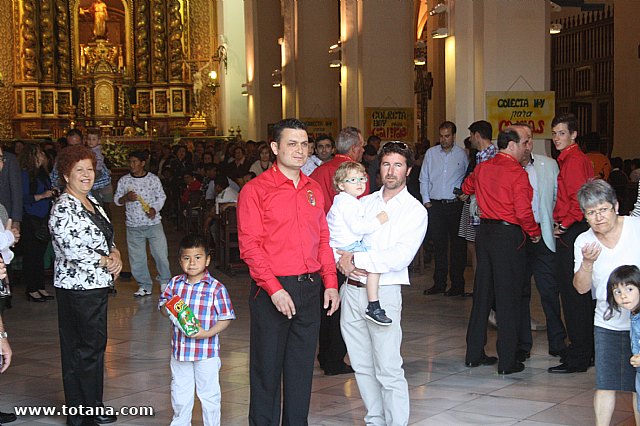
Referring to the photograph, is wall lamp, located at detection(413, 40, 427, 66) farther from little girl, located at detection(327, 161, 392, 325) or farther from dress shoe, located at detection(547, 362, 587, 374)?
little girl, located at detection(327, 161, 392, 325)

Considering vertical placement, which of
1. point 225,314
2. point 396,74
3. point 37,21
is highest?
point 37,21

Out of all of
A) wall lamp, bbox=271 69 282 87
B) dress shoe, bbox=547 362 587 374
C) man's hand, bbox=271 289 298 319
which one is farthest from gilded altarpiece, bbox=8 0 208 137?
man's hand, bbox=271 289 298 319

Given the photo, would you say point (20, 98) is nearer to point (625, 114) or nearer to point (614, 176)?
point (625, 114)

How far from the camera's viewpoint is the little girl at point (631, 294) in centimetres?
578

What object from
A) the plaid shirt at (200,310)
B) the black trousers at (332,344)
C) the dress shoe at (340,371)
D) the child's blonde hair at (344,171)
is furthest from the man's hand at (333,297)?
the dress shoe at (340,371)

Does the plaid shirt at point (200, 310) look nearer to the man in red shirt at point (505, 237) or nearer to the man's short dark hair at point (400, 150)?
the man's short dark hair at point (400, 150)

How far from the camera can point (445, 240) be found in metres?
12.8

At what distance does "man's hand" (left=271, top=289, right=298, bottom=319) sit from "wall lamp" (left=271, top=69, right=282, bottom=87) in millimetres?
21743

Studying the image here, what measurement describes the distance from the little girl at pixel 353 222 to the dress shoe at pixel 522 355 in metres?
2.82

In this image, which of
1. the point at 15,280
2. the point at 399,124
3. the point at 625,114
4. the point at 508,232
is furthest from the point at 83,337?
the point at 625,114

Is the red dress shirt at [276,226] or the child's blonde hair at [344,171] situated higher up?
the child's blonde hair at [344,171]

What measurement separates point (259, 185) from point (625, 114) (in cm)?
1615

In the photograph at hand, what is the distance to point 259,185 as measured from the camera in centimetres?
605

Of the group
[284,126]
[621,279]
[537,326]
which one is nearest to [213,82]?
[537,326]
